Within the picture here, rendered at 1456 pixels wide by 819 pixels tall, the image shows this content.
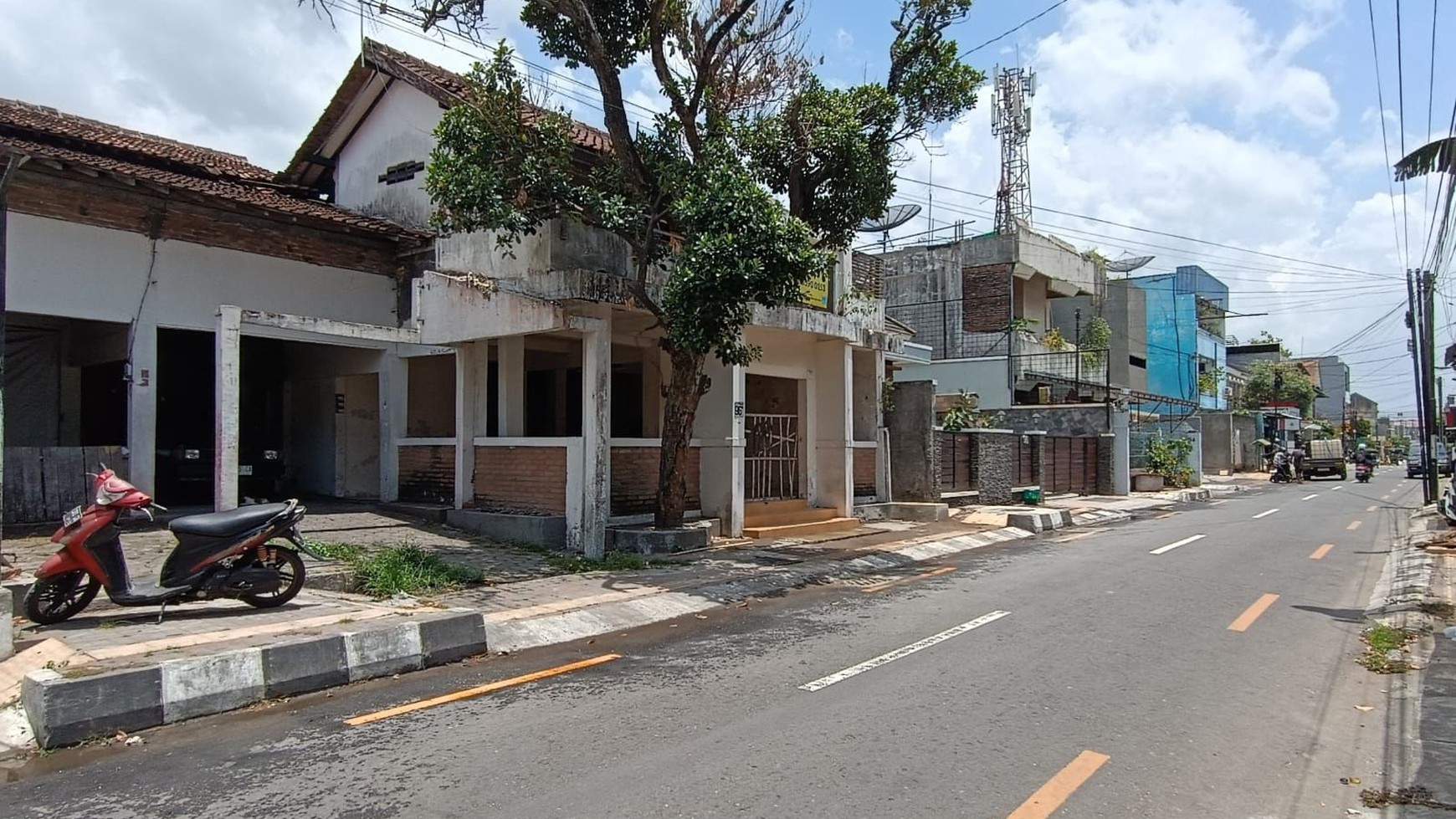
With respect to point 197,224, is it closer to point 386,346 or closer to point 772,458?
point 386,346

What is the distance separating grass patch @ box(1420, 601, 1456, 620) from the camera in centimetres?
848

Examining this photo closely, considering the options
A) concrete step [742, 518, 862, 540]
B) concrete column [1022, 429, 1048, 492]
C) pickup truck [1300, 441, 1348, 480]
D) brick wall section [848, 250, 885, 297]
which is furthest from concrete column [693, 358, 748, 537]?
pickup truck [1300, 441, 1348, 480]

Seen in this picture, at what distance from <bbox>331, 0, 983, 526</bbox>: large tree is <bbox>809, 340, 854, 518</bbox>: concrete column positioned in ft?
11.2

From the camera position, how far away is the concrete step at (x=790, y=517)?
1514 cm

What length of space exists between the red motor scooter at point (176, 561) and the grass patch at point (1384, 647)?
8.83 meters

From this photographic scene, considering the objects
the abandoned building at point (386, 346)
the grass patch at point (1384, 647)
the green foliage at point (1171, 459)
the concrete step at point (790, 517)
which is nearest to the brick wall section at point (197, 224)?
the abandoned building at point (386, 346)

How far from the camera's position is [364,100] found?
17.3 meters

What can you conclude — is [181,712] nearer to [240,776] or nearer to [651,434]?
[240,776]

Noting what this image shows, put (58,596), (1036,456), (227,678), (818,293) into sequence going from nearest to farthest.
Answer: (227,678) → (58,596) → (818,293) → (1036,456)

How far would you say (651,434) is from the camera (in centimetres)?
1566

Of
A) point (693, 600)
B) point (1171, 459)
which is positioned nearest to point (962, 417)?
point (1171, 459)

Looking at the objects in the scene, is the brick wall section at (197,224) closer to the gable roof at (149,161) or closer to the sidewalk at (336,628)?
the gable roof at (149,161)

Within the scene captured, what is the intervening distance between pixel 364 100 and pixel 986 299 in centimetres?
2219

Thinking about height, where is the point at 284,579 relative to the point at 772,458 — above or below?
below
